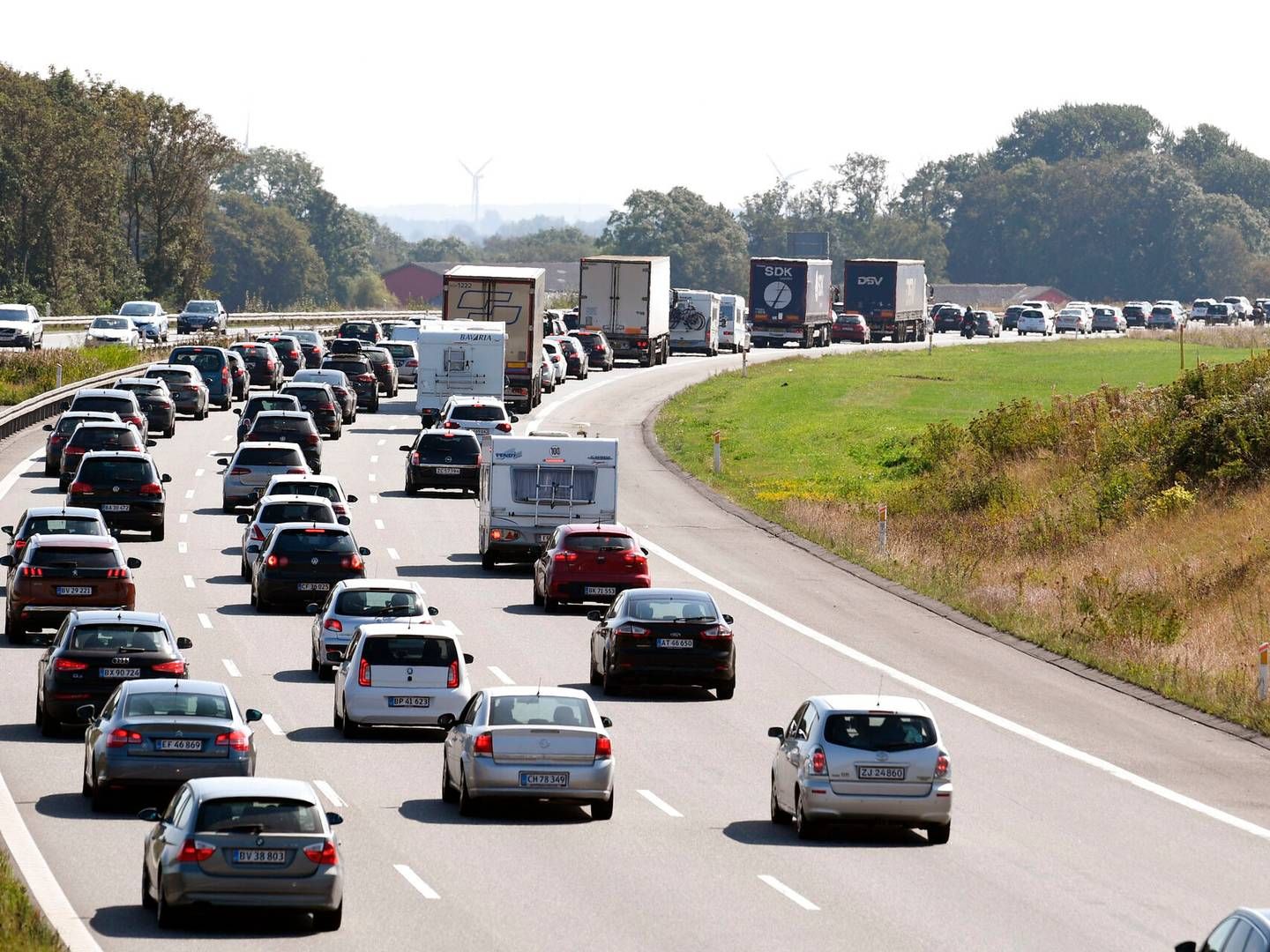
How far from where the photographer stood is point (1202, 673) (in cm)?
3341

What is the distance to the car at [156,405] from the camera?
2504 inches

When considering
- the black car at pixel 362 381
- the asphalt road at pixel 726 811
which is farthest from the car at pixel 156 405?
the asphalt road at pixel 726 811

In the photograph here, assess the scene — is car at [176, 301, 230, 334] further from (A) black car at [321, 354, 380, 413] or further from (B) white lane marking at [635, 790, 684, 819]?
(B) white lane marking at [635, 790, 684, 819]

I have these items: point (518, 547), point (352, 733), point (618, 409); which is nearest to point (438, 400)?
point (618, 409)

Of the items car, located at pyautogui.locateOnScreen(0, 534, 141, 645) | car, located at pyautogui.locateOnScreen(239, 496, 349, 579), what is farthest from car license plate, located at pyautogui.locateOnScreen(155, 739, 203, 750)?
car, located at pyautogui.locateOnScreen(239, 496, 349, 579)

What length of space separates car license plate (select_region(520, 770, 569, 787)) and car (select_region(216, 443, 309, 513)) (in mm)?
28388

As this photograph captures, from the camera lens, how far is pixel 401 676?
2655 centimetres

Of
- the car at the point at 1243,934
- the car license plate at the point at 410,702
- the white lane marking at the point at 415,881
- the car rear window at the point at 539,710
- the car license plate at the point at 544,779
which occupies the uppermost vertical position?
the car at the point at 1243,934

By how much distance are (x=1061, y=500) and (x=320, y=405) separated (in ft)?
72.5

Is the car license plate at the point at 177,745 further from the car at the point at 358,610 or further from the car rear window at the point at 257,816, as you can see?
the car at the point at 358,610

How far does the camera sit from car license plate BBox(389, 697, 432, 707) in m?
26.6

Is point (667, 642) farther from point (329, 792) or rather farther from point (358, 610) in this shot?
point (329, 792)

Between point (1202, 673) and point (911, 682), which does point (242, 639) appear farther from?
point (1202, 673)

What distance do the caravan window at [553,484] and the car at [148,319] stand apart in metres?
53.9
